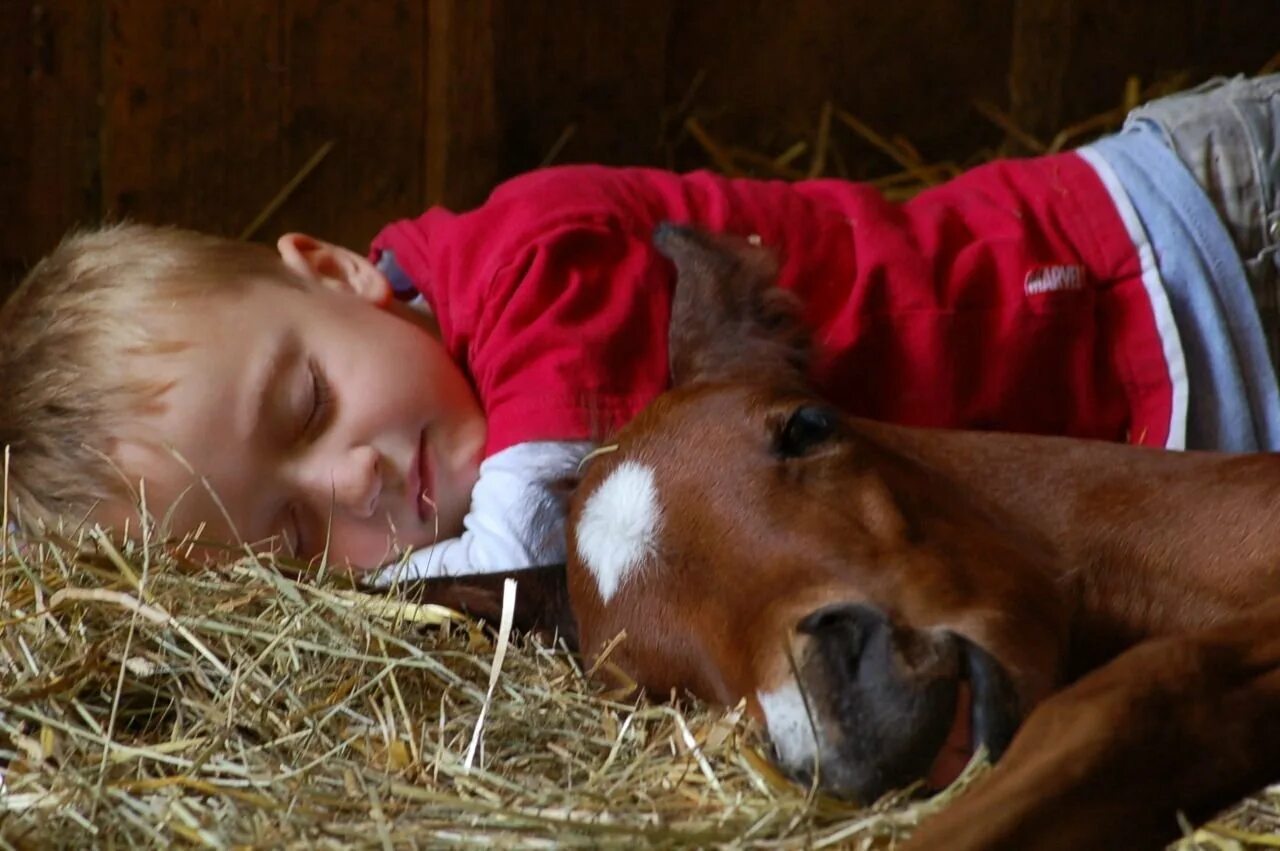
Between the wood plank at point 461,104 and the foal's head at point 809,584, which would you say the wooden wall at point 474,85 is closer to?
the wood plank at point 461,104

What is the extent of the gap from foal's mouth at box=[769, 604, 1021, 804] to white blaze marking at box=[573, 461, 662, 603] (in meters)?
0.34

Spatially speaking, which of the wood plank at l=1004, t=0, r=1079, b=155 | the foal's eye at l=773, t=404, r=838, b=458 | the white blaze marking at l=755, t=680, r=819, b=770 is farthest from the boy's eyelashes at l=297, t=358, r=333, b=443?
the wood plank at l=1004, t=0, r=1079, b=155

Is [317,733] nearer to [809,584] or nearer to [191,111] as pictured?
[809,584]

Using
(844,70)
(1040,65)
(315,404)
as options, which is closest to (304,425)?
(315,404)

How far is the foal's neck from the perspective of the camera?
1.95 metres

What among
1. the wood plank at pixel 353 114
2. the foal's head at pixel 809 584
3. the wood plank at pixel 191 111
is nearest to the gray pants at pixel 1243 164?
the foal's head at pixel 809 584

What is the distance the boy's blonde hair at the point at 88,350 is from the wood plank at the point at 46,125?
0.81m

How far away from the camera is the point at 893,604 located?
1.62 m

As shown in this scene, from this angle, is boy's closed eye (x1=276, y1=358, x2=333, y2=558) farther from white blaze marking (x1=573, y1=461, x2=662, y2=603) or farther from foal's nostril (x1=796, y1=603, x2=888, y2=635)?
foal's nostril (x1=796, y1=603, x2=888, y2=635)

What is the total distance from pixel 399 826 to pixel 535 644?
0.56m

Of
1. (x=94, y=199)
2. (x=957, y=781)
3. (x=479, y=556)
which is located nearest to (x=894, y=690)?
(x=957, y=781)

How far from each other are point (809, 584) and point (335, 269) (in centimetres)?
148

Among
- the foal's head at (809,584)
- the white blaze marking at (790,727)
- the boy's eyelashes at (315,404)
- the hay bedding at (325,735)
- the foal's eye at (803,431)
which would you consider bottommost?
the hay bedding at (325,735)

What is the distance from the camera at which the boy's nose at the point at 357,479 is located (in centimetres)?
245
